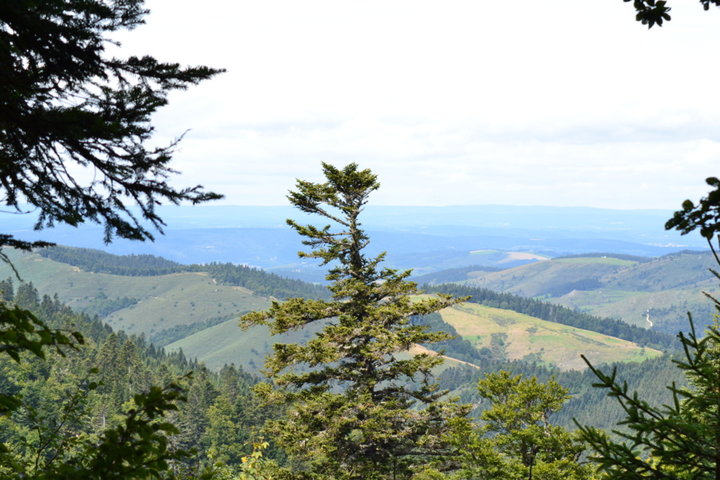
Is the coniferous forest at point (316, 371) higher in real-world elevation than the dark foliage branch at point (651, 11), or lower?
lower

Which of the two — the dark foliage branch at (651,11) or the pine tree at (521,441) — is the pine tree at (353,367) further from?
the dark foliage branch at (651,11)

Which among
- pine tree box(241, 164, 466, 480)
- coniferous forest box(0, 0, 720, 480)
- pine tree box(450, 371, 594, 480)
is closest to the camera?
coniferous forest box(0, 0, 720, 480)

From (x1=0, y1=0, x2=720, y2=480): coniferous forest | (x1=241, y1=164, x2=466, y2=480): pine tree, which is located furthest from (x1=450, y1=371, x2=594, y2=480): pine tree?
(x1=241, y1=164, x2=466, y2=480): pine tree

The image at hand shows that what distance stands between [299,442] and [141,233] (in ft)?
45.6

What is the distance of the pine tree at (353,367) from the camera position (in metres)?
19.4

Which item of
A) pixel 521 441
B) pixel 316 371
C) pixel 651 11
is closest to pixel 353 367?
pixel 316 371

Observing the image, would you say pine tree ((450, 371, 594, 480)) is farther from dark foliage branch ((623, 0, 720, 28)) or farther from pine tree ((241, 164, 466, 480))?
dark foliage branch ((623, 0, 720, 28))

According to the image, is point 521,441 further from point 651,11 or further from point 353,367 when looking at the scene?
point 651,11

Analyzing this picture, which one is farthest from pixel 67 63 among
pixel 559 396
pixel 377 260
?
pixel 559 396

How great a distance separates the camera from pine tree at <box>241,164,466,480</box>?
19422 mm

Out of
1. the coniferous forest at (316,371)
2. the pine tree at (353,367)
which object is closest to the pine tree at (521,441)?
the coniferous forest at (316,371)

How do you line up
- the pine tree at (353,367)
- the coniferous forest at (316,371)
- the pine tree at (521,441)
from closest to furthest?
the coniferous forest at (316,371)
the pine tree at (521,441)
the pine tree at (353,367)

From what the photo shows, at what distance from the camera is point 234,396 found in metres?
105

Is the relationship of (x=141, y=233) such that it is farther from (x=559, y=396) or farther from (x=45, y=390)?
(x=45, y=390)
